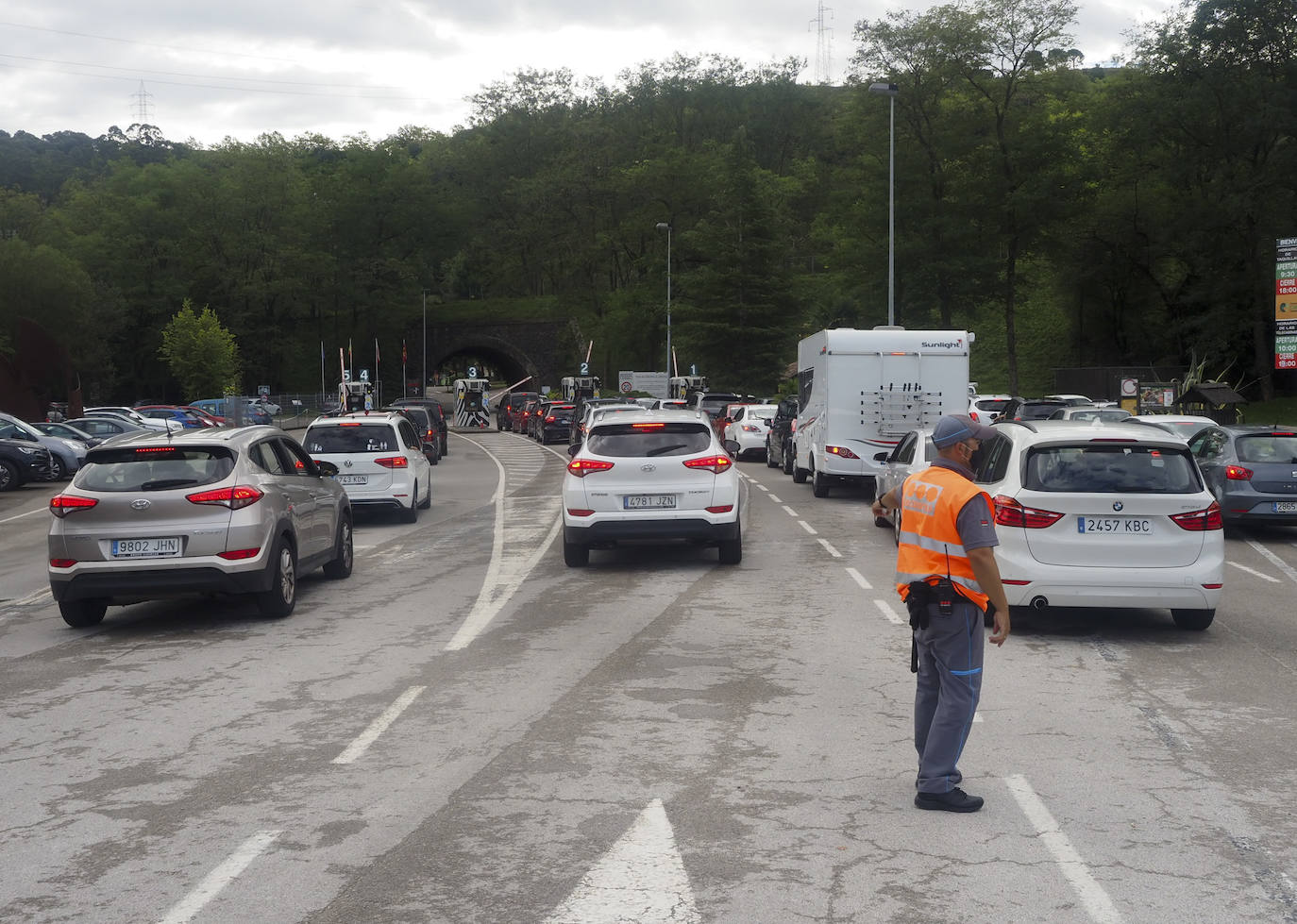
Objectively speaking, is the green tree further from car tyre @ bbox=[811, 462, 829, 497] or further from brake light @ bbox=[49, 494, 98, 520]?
brake light @ bbox=[49, 494, 98, 520]

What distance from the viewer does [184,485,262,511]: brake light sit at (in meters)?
11.0

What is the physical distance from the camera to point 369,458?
20.7 m

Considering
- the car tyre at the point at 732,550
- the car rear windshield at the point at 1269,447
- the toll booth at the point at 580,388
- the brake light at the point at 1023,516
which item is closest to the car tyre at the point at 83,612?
the car tyre at the point at 732,550

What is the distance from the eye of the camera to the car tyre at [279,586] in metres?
11.4

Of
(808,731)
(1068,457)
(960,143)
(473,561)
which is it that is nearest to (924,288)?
(960,143)

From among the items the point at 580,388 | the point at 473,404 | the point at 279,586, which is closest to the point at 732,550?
the point at 279,586

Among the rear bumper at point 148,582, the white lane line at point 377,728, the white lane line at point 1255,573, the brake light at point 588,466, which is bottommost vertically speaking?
the white lane line at point 1255,573

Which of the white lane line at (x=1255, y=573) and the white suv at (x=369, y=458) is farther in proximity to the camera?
the white suv at (x=369, y=458)

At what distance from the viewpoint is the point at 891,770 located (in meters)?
6.63

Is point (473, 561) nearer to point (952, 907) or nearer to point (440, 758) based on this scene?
point (440, 758)

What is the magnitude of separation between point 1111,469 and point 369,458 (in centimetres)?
1281

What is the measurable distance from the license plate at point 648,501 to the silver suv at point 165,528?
3.94m

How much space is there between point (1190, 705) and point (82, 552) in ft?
26.6

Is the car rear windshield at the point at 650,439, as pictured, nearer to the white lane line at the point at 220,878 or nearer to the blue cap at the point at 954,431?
the blue cap at the point at 954,431
